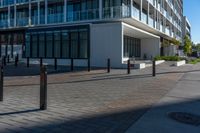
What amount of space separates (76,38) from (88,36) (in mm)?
1984

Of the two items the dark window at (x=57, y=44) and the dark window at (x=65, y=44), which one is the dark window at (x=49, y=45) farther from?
the dark window at (x=65, y=44)

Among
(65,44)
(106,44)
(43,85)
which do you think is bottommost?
(43,85)

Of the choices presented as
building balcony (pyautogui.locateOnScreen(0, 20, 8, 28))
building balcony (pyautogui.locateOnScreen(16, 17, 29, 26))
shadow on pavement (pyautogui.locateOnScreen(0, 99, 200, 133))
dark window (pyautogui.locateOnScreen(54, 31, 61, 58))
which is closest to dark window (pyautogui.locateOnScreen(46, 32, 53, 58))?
dark window (pyautogui.locateOnScreen(54, 31, 61, 58))

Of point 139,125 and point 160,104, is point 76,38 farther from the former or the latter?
point 139,125

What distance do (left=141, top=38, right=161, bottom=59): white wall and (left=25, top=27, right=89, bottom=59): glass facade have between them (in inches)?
669

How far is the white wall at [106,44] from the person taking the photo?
2645cm

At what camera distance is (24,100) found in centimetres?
863

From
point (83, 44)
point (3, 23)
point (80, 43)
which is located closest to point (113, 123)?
point (83, 44)

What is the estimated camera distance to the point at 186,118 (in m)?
6.91

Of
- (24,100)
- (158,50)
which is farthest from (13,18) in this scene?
(24,100)

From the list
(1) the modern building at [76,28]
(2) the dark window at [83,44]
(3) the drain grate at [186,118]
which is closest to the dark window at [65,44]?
(1) the modern building at [76,28]

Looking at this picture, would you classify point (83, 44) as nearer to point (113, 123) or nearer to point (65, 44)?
point (65, 44)

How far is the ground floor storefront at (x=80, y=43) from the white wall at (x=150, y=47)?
4613mm

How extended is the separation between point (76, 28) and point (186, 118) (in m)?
23.7
